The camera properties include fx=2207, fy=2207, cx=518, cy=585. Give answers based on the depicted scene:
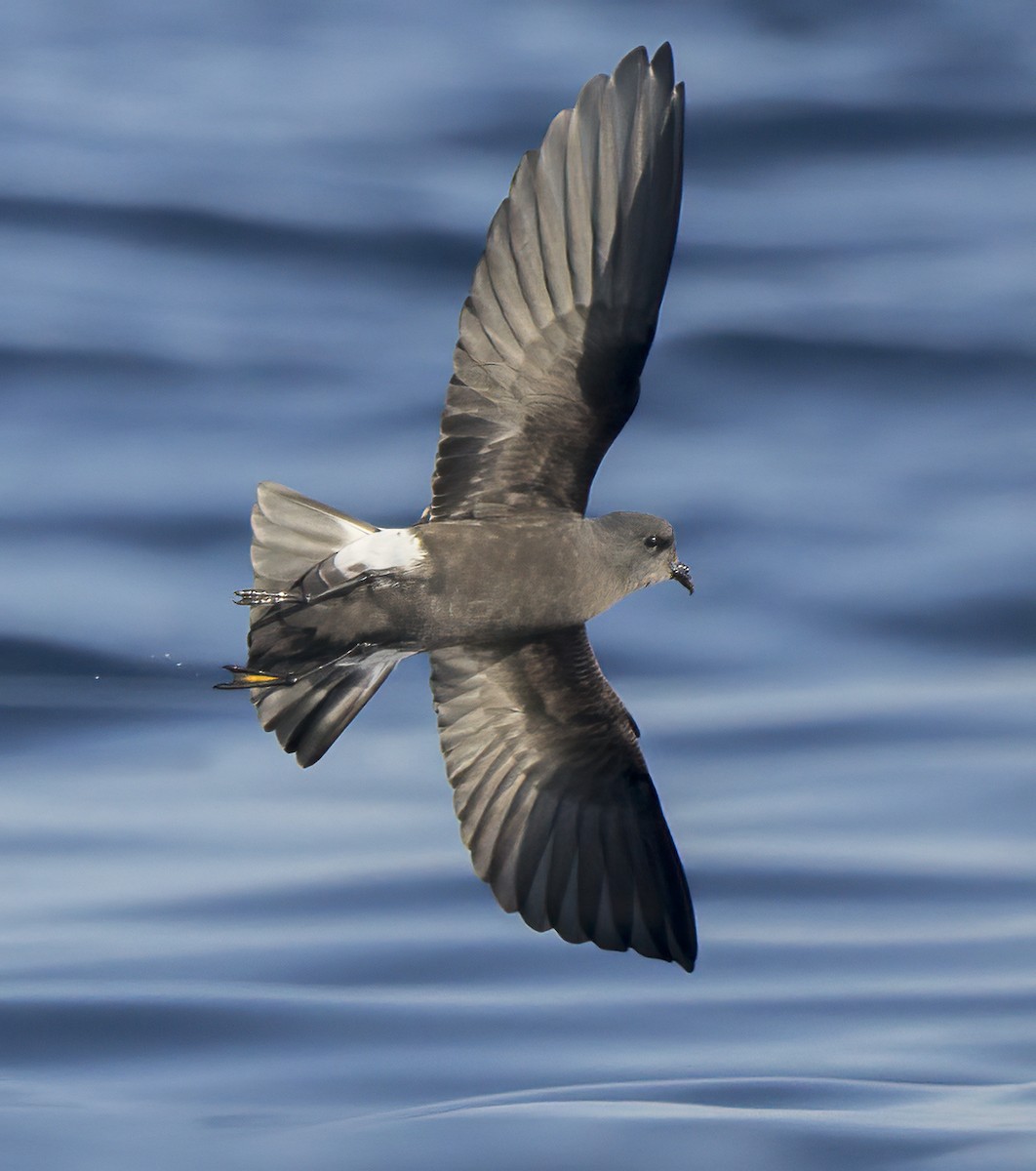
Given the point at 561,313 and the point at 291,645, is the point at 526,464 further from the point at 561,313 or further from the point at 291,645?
the point at 291,645

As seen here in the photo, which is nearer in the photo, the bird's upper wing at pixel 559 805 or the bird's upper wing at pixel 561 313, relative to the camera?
the bird's upper wing at pixel 561 313

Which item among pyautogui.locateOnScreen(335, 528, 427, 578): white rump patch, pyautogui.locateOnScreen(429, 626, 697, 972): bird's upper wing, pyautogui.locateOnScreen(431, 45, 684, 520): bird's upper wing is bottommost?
pyautogui.locateOnScreen(429, 626, 697, 972): bird's upper wing

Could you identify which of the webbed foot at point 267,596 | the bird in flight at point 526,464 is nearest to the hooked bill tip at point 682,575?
the bird in flight at point 526,464

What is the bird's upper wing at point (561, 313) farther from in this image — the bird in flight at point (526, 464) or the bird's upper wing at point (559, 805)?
the bird's upper wing at point (559, 805)

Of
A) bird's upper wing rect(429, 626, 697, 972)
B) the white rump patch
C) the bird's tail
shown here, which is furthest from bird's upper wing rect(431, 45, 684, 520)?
bird's upper wing rect(429, 626, 697, 972)

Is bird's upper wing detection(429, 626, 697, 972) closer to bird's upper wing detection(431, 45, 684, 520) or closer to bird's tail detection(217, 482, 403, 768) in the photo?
bird's tail detection(217, 482, 403, 768)

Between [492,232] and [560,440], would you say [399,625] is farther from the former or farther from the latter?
[492,232]
